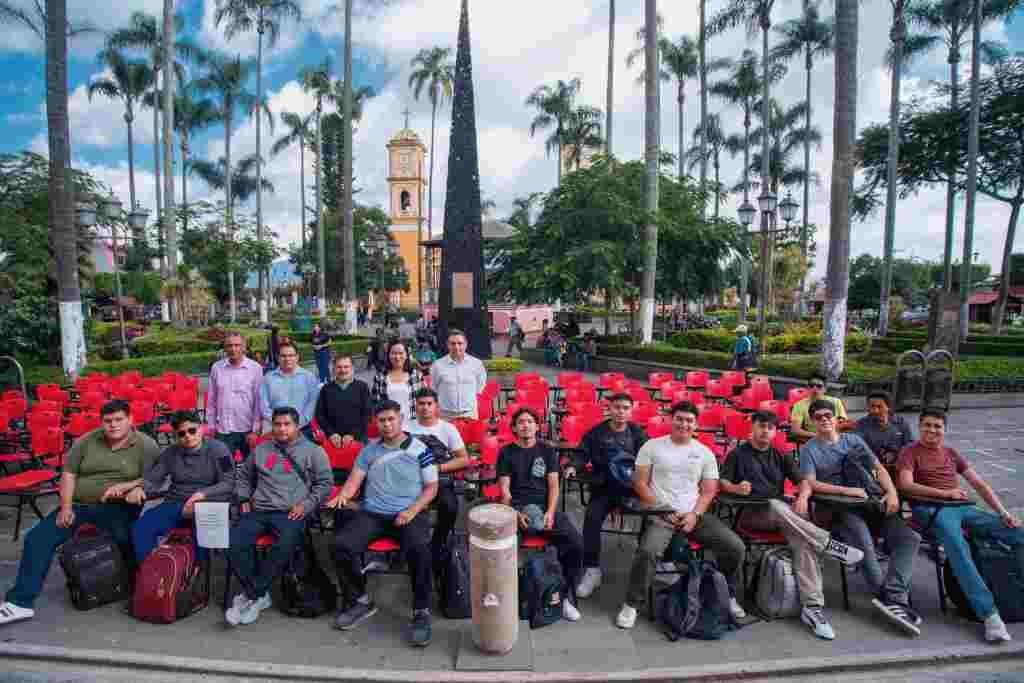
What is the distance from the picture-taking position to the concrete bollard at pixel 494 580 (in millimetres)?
3742

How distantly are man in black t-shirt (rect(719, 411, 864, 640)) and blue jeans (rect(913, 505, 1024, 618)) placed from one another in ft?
2.19

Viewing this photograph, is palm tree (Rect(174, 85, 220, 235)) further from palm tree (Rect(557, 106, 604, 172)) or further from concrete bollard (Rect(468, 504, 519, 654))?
concrete bollard (Rect(468, 504, 519, 654))

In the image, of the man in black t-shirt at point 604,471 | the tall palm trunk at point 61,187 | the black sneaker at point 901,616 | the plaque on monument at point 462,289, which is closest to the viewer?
the black sneaker at point 901,616

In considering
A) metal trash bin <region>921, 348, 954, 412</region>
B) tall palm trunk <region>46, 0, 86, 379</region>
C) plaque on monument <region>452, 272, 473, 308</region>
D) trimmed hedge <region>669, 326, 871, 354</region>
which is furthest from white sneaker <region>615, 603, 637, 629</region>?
trimmed hedge <region>669, 326, 871, 354</region>

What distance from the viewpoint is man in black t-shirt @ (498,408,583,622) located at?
174 inches

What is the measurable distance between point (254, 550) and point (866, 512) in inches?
183

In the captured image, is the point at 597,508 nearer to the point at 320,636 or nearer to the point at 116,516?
the point at 320,636

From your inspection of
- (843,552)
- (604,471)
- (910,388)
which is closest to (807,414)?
(843,552)

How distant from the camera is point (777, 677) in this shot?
3660 mm

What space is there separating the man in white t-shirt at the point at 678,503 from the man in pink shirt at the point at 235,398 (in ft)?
12.7

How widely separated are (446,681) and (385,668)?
42 centimetres

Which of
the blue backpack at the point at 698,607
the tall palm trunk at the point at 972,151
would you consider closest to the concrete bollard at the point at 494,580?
the blue backpack at the point at 698,607

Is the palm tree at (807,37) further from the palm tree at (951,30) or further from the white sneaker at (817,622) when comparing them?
the white sneaker at (817,622)

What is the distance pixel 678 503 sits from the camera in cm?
442
